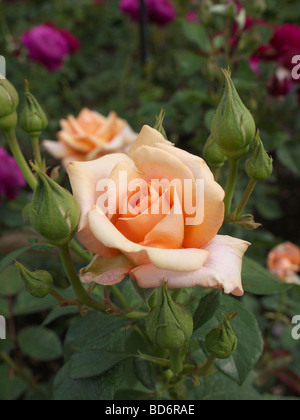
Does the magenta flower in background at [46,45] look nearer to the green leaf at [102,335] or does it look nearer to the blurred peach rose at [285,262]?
the blurred peach rose at [285,262]

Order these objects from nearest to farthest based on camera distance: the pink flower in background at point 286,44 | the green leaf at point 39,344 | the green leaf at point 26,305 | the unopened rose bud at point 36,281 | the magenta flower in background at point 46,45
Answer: the unopened rose bud at point 36,281, the green leaf at point 26,305, the green leaf at point 39,344, the pink flower in background at point 286,44, the magenta flower in background at point 46,45

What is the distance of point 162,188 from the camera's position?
478 mm

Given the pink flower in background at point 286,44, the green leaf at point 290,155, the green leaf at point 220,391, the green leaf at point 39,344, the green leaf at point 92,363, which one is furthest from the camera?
the green leaf at point 290,155

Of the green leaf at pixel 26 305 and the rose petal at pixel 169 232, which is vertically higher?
the rose petal at pixel 169 232

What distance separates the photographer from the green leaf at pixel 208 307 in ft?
1.82

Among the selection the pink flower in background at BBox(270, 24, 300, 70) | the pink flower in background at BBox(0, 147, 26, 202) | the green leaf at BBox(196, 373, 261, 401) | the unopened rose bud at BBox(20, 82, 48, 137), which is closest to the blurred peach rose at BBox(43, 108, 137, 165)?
the pink flower in background at BBox(0, 147, 26, 202)

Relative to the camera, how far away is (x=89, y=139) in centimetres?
129

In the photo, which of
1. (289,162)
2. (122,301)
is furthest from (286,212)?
(122,301)

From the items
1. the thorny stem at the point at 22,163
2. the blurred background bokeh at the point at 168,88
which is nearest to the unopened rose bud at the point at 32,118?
the thorny stem at the point at 22,163

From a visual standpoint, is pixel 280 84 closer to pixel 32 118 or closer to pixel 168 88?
pixel 32 118

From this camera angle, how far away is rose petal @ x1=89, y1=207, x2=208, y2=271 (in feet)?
1.35

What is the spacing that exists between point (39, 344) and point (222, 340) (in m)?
0.73

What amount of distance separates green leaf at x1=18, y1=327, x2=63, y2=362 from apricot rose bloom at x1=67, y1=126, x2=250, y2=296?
712 millimetres

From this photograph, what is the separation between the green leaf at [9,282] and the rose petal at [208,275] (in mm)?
653
